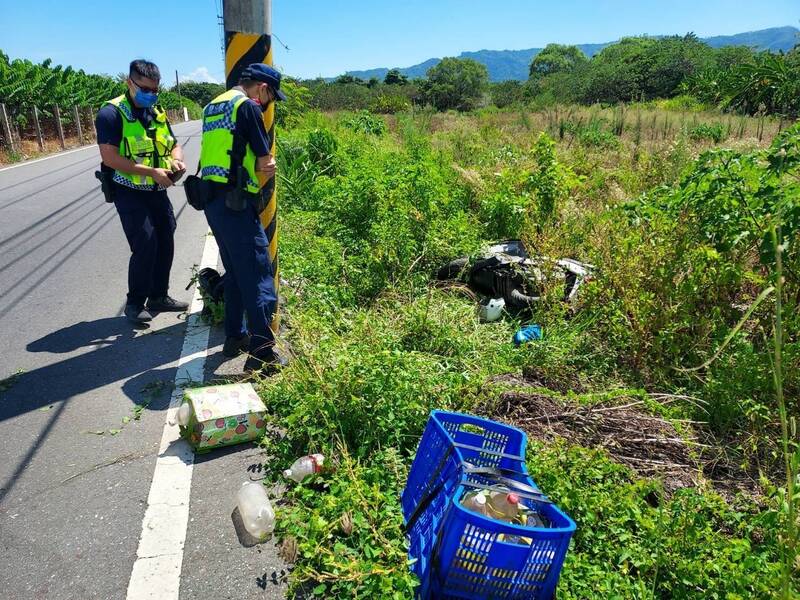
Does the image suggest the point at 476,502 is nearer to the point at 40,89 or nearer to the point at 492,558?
the point at 492,558

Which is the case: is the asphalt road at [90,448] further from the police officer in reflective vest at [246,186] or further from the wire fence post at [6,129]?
the wire fence post at [6,129]

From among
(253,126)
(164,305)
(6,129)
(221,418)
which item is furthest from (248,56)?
(6,129)

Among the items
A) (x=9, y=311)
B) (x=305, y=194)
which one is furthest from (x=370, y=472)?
(x=305, y=194)

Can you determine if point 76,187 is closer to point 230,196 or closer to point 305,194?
point 305,194

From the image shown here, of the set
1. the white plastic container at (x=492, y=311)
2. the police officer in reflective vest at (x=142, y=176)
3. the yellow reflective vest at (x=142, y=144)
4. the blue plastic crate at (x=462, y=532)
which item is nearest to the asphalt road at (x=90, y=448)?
the police officer in reflective vest at (x=142, y=176)

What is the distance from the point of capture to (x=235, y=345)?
4137mm

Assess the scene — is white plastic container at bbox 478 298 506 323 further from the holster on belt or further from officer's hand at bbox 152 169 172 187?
the holster on belt

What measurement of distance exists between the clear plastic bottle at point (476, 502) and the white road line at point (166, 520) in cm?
126

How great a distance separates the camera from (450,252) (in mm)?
5652

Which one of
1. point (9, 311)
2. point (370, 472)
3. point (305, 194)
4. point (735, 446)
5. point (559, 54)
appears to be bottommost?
point (735, 446)

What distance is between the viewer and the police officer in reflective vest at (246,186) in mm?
3547

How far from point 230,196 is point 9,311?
2.81m

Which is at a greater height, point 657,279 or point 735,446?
point 657,279

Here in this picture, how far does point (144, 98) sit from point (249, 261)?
176 centimetres
